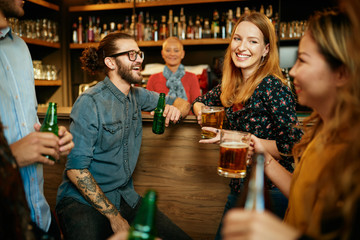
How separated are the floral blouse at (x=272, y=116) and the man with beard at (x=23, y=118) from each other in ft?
2.94

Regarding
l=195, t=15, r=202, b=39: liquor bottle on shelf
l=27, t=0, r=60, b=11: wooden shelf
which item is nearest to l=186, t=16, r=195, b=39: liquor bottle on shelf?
l=195, t=15, r=202, b=39: liquor bottle on shelf

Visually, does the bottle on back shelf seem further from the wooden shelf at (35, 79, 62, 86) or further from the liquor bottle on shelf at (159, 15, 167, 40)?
the wooden shelf at (35, 79, 62, 86)

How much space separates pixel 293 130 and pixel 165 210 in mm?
1082

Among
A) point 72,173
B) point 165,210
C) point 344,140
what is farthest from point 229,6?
point 344,140

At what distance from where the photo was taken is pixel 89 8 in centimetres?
445

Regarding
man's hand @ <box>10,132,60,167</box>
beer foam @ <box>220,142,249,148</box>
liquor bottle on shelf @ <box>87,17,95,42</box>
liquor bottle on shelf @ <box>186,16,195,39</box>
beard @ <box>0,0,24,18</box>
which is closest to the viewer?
man's hand @ <box>10,132,60,167</box>

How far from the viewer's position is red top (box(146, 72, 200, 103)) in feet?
12.8

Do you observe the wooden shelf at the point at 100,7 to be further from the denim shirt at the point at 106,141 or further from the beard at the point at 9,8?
the beard at the point at 9,8

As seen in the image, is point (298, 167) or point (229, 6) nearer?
point (298, 167)

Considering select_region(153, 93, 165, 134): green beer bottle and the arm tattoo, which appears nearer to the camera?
the arm tattoo

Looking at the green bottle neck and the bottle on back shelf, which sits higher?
the bottle on back shelf

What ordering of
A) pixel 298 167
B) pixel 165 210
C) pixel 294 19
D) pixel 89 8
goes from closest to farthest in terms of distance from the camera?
pixel 298 167
pixel 165 210
pixel 294 19
pixel 89 8

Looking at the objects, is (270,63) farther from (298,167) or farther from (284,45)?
(284,45)

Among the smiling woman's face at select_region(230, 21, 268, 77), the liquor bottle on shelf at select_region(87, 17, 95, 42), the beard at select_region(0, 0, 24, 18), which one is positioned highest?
the liquor bottle on shelf at select_region(87, 17, 95, 42)
